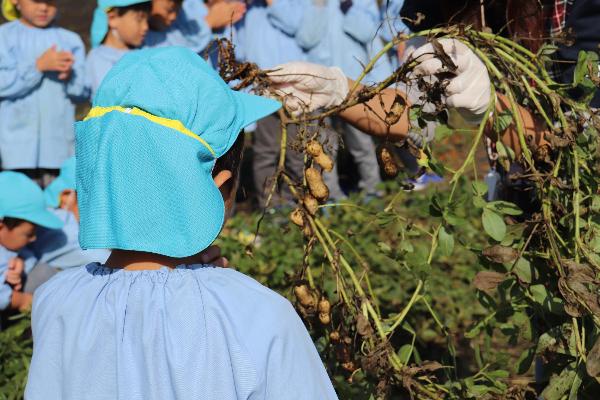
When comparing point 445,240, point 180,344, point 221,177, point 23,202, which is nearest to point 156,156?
point 221,177

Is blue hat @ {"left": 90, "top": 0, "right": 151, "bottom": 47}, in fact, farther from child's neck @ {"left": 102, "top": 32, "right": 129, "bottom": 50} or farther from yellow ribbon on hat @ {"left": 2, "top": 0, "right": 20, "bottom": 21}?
yellow ribbon on hat @ {"left": 2, "top": 0, "right": 20, "bottom": 21}

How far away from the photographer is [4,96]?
14.4 feet

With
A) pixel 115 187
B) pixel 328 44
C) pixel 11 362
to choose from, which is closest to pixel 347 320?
pixel 115 187

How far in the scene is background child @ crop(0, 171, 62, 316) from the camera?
352 cm

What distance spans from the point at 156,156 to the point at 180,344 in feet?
0.89

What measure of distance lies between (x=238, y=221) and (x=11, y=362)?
84.5 inches

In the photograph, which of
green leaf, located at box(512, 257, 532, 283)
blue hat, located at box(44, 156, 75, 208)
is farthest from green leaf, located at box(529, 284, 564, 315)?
blue hat, located at box(44, 156, 75, 208)

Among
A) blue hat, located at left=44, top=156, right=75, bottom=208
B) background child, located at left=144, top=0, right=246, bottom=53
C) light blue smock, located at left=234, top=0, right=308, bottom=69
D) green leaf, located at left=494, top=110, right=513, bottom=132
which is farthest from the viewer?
light blue smock, located at left=234, top=0, right=308, bottom=69

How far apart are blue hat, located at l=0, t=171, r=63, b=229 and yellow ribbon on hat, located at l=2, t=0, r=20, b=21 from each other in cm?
134

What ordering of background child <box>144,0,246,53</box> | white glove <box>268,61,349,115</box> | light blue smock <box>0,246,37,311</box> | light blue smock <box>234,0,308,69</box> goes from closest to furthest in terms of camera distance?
white glove <box>268,61,349,115</box> → light blue smock <box>0,246,37,311</box> → background child <box>144,0,246,53</box> → light blue smock <box>234,0,308,69</box>

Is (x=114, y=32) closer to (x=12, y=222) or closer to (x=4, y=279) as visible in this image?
(x=12, y=222)

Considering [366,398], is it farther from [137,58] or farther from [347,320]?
[137,58]

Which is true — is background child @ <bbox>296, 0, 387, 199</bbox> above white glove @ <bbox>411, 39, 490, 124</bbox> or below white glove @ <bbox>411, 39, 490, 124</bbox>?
below

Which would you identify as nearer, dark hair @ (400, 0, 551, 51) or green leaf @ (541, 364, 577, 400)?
green leaf @ (541, 364, 577, 400)
